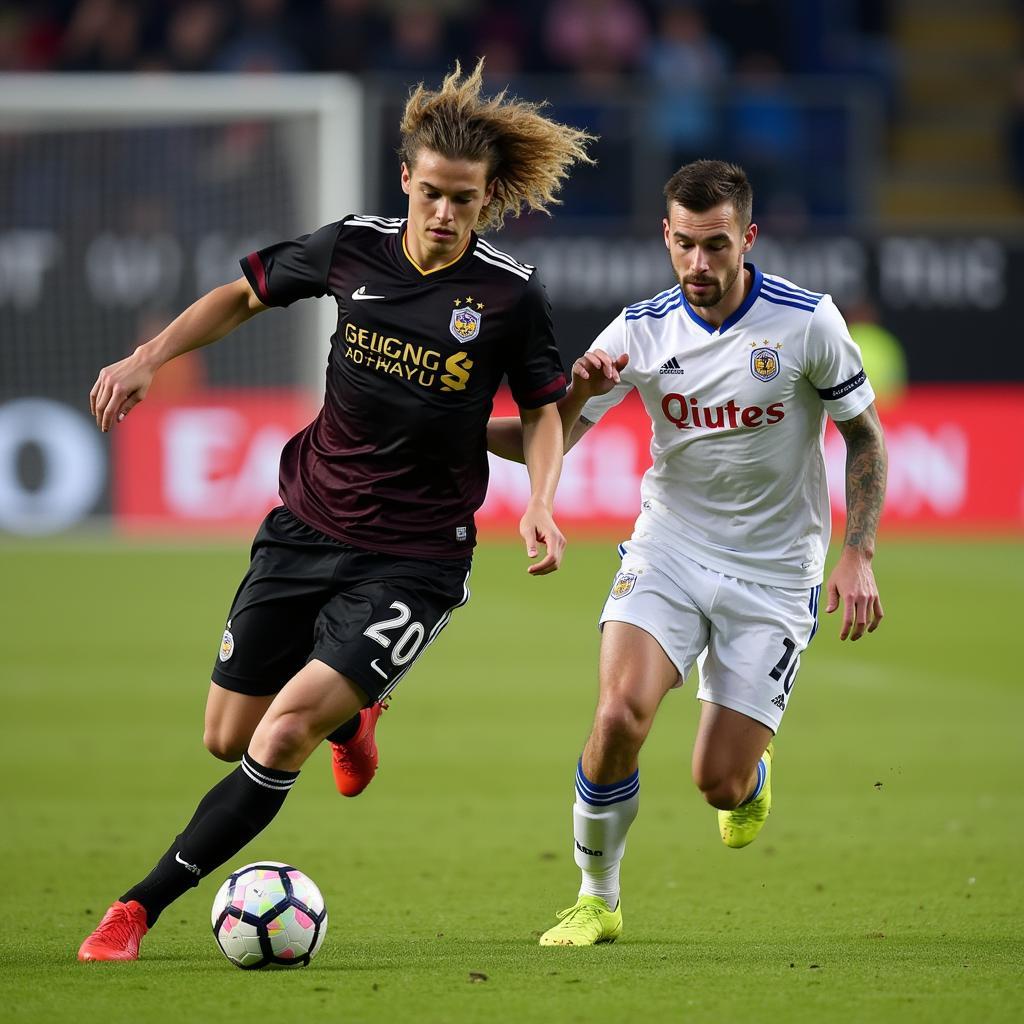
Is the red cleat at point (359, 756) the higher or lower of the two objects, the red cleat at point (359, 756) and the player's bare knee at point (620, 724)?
the lower

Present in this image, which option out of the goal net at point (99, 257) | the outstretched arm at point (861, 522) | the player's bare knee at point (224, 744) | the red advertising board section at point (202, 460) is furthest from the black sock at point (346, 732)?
the red advertising board section at point (202, 460)

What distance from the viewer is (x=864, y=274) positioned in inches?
776

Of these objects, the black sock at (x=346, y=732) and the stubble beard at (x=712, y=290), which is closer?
the stubble beard at (x=712, y=290)

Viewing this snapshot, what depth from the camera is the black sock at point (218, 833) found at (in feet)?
17.3

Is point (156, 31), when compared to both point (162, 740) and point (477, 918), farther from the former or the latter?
point (477, 918)

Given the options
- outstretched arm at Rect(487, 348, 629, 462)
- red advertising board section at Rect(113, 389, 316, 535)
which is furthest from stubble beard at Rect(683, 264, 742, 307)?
red advertising board section at Rect(113, 389, 316, 535)

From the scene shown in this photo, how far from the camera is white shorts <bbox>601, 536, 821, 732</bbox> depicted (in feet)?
19.7

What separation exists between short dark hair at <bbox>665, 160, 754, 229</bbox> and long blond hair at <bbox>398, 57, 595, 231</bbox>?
304 mm

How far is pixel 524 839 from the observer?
771 cm

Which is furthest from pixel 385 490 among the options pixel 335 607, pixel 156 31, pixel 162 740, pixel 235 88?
pixel 156 31

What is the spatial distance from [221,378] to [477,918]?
13630 millimetres

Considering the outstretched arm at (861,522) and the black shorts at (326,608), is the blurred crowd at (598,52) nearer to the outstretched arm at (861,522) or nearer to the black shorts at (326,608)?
the outstretched arm at (861,522)

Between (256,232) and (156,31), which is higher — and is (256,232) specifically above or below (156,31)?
below

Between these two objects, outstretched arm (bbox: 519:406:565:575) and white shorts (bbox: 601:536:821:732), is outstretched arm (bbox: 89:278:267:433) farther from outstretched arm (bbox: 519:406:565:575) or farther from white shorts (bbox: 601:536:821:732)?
white shorts (bbox: 601:536:821:732)
